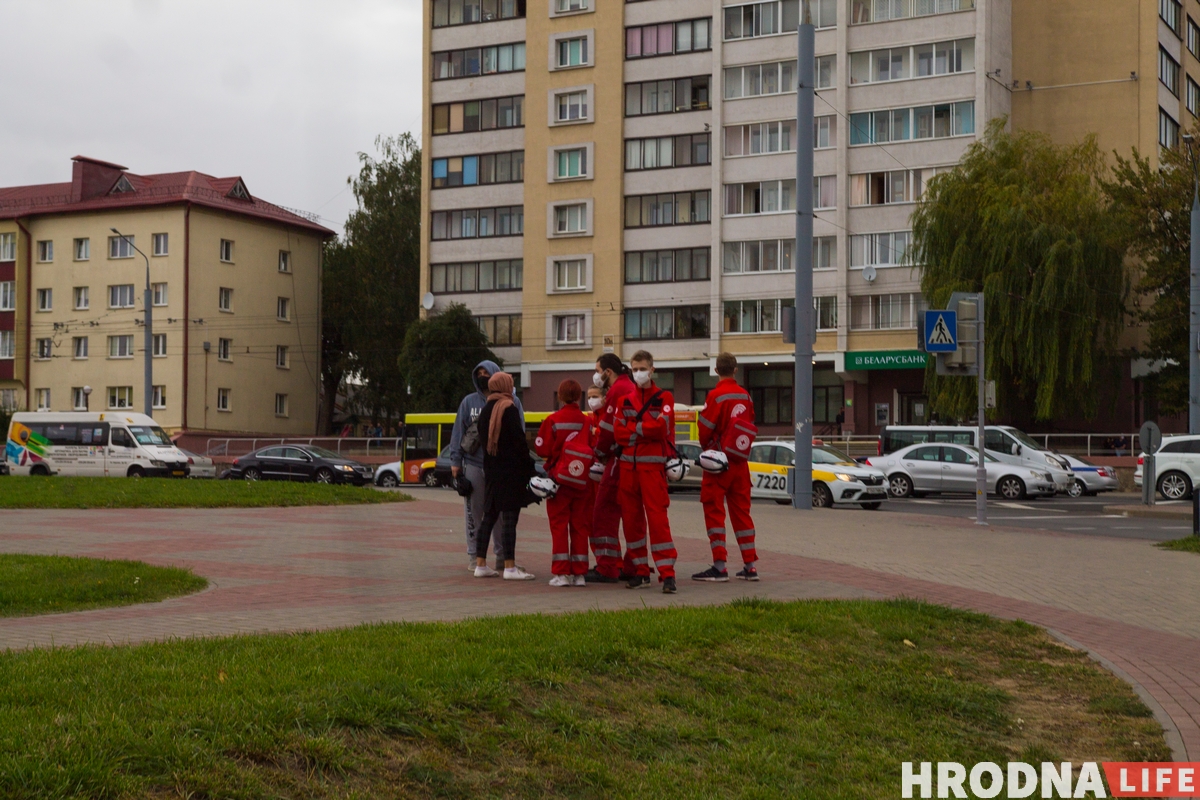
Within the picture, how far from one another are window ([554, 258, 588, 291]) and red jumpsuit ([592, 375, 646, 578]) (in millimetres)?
51839

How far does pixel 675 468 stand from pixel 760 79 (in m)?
50.9

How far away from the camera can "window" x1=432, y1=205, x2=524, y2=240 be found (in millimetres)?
65625

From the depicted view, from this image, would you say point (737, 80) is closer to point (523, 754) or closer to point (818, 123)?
point (818, 123)

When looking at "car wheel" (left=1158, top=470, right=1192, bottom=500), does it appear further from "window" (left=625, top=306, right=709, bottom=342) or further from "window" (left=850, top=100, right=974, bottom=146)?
"window" (left=625, top=306, right=709, bottom=342)

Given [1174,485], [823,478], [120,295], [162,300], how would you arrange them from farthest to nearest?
[120,295] → [162,300] → [1174,485] → [823,478]

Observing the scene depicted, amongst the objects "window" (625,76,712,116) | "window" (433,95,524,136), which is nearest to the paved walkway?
"window" (625,76,712,116)

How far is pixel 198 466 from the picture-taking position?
47.0 meters

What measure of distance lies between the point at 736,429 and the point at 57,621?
561 centimetres

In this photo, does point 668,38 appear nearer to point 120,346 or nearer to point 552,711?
point 120,346

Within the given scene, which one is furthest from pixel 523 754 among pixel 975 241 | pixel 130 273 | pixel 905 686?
pixel 130 273

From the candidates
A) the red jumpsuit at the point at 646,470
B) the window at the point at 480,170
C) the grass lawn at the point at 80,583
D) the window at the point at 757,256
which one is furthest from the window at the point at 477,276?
the red jumpsuit at the point at 646,470

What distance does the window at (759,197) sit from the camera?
58906 mm

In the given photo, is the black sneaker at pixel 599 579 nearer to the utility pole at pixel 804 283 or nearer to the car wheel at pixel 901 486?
the utility pole at pixel 804 283

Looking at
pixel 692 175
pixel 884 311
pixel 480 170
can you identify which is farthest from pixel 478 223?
pixel 884 311
